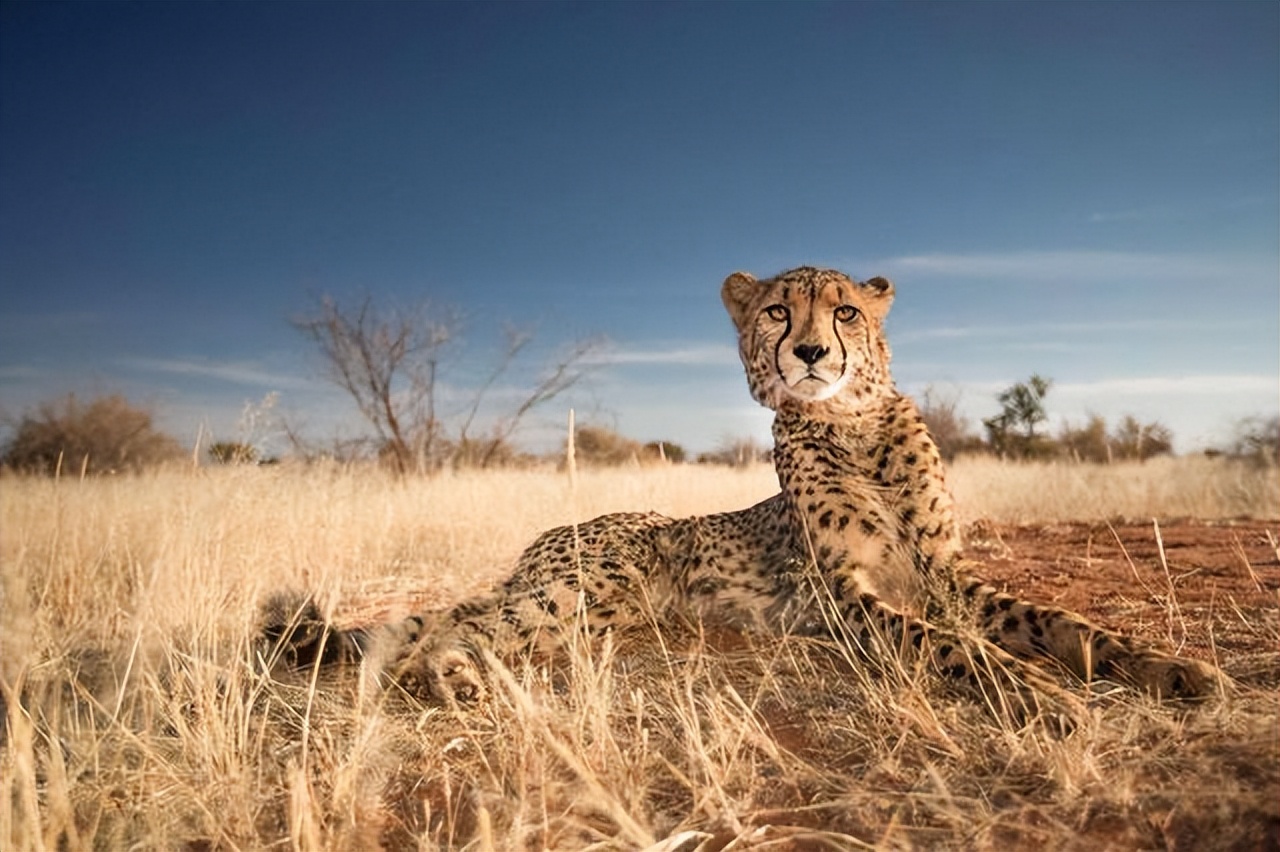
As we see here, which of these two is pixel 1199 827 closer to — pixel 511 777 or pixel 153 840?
pixel 511 777

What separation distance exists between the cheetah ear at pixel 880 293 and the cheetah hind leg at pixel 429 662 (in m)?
1.98

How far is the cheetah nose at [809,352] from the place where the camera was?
10.7 feet

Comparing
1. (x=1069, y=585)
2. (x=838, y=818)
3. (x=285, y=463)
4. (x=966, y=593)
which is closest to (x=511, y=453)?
(x=285, y=463)

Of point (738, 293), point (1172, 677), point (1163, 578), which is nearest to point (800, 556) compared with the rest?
point (738, 293)

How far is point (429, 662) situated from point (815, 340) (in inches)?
67.2

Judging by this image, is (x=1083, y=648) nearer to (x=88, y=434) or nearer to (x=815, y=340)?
(x=815, y=340)

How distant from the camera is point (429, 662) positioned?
3193 mm

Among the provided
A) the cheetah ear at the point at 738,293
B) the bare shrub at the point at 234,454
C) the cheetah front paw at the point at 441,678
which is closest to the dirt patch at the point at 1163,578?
the cheetah ear at the point at 738,293

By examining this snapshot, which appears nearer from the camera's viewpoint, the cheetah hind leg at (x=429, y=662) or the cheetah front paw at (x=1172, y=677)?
the cheetah front paw at (x=1172, y=677)

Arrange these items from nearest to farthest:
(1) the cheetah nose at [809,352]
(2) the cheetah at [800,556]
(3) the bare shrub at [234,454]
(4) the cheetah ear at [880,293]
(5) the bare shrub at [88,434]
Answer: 1. (2) the cheetah at [800,556]
2. (1) the cheetah nose at [809,352]
3. (4) the cheetah ear at [880,293]
4. (3) the bare shrub at [234,454]
5. (5) the bare shrub at [88,434]

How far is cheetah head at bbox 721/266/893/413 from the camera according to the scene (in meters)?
3.31

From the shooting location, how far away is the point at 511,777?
7.38 feet

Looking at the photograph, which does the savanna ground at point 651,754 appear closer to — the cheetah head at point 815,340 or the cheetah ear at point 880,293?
the cheetah head at point 815,340

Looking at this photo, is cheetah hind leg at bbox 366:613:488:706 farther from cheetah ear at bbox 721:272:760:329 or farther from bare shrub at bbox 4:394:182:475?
bare shrub at bbox 4:394:182:475
